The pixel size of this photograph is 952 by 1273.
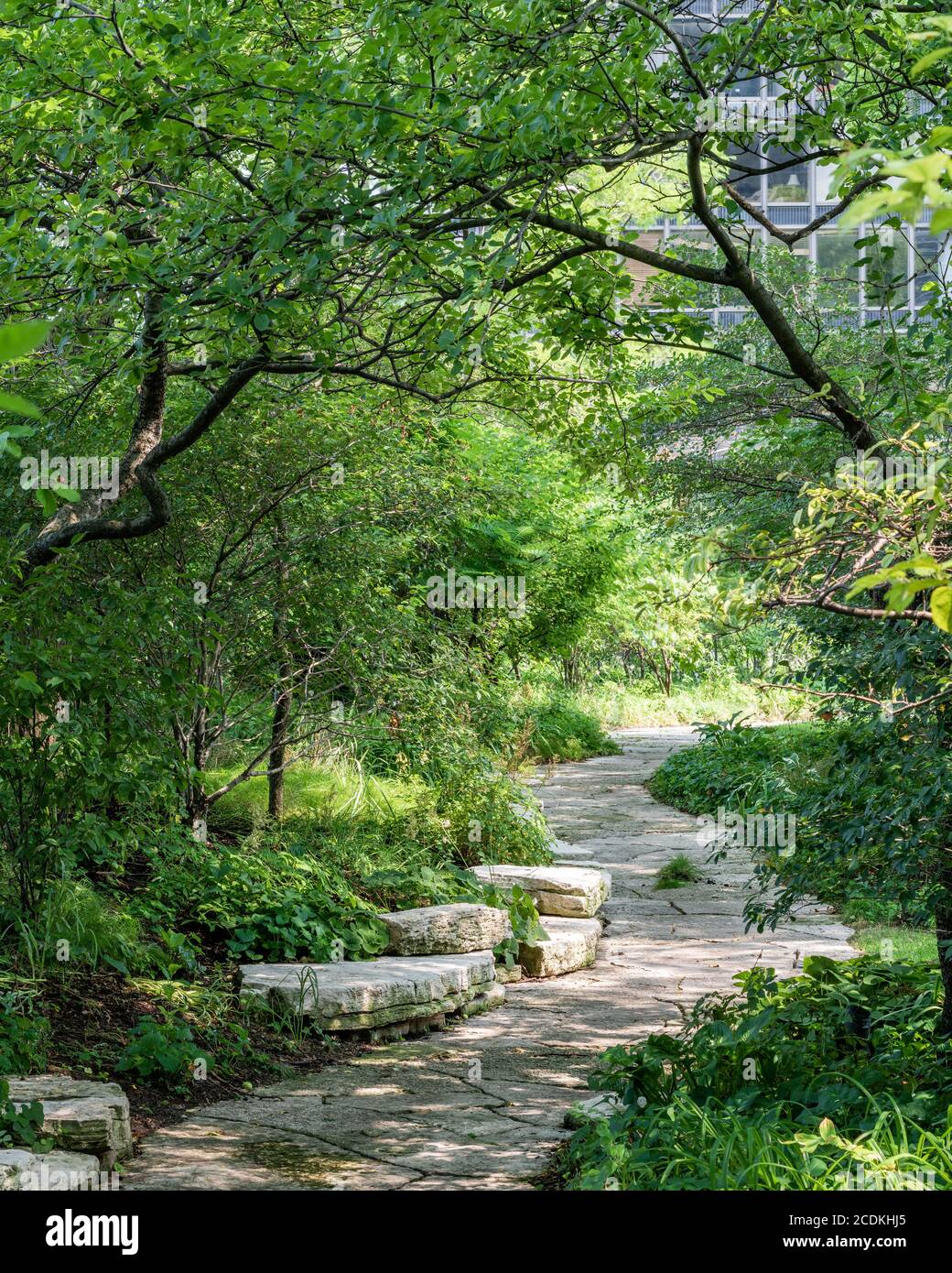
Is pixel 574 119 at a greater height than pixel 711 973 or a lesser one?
greater

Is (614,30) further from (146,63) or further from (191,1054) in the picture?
(191,1054)

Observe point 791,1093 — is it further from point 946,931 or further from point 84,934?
point 84,934

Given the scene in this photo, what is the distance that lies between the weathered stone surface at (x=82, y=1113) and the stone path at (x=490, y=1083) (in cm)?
14

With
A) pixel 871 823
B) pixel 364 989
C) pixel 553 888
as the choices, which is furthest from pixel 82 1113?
pixel 553 888

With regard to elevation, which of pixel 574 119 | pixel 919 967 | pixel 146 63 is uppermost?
pixel 146 63

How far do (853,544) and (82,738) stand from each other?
3368 mm

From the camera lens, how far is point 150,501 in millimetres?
5895

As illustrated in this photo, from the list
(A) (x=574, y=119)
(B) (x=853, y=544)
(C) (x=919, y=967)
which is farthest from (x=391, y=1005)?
(A) (x=574, y=119)

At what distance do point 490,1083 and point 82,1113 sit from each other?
215 cm

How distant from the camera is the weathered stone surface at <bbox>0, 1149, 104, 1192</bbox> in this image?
3.55 metres

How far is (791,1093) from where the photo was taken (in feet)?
13.5

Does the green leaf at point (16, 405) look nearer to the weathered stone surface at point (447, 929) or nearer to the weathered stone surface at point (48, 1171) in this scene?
the weathered stone surface at point (48, 1171)

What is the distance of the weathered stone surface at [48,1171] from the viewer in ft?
11.6

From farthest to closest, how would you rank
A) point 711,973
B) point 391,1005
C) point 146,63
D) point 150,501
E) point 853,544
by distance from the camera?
point 711,973, point 391,1005, point 150,501, point 146,63, point 853,544
